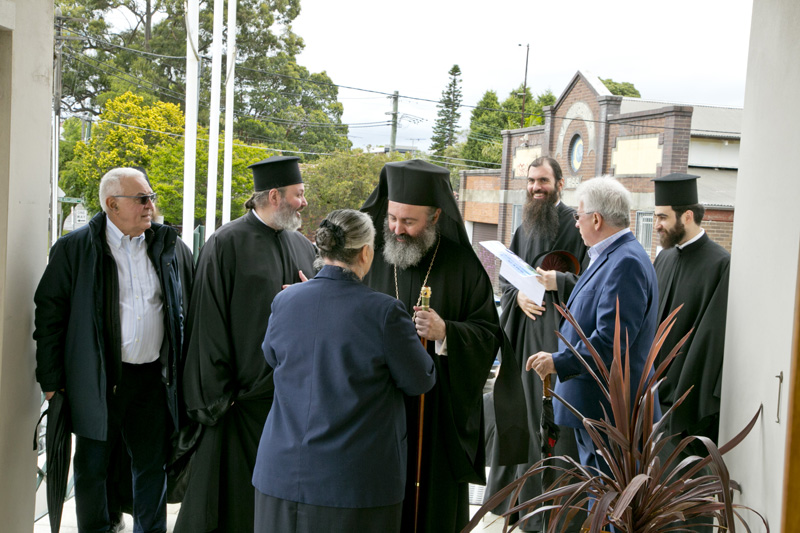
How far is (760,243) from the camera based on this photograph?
272cm

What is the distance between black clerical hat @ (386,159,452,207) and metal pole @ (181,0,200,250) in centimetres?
433

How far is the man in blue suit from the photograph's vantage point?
10.5 ft

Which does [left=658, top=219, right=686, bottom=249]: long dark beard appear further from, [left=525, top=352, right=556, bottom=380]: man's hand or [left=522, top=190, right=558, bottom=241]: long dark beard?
[left=525, top=352, right=556, bottom=380]: man's hand

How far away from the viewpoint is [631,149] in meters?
23.8

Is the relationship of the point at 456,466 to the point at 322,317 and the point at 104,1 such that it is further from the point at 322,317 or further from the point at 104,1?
the point at 104,1

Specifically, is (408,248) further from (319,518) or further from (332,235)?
(319,518)

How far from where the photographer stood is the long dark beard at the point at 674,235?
4.37 meters

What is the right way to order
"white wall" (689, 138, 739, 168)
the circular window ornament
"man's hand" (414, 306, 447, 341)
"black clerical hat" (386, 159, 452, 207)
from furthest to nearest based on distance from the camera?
1. the circular window ornament
2. "white wall" (689, 138, 739, 168)
3. "black clerical hat" (386, 159, 452, 207)
4. "man's hand" (414, 306, 447, 341)

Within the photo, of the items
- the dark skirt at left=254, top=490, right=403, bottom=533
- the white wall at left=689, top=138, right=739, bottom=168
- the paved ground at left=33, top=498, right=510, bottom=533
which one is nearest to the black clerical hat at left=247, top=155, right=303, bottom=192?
the dark skirt at left=254, top=490, right=403, bottom=533

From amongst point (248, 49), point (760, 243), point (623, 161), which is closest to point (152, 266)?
point (760, 243)

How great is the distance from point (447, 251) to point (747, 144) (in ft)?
4.41

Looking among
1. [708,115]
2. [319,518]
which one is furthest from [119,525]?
[708,115]

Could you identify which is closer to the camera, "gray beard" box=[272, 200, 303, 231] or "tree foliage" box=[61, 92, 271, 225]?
"gray beard" box=[272, 200, 303, 231]

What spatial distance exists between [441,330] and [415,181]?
0.68 meters
